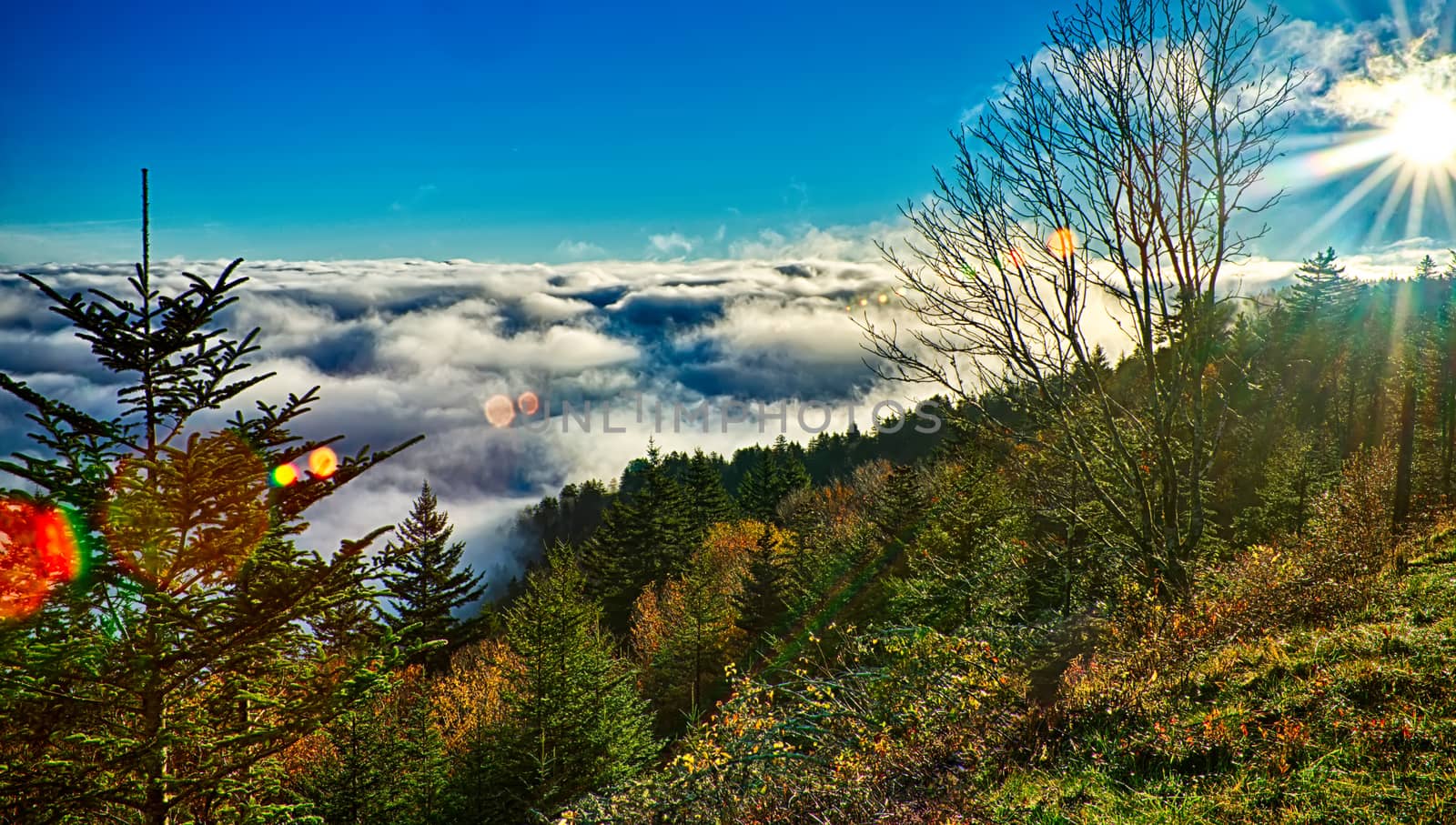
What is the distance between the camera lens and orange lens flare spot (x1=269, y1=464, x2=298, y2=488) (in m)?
6.86

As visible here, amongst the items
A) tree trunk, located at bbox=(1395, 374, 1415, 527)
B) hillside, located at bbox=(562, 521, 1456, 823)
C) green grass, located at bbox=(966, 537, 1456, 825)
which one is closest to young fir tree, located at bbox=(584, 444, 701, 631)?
tree trunk, located at bbox=(1395, 374, 1415, 527)

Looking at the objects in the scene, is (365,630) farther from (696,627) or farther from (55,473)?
(696,627)

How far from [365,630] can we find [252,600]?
1170 millimetres

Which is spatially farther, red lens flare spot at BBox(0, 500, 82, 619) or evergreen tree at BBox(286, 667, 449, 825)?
evergreen tree at BBox(286, 667, 449, 825)

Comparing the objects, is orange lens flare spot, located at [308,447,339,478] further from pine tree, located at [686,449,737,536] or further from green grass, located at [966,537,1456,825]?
pine tree, located at [686,449,737,536]

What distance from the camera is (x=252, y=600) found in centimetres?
620

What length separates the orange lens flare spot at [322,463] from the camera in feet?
22.2

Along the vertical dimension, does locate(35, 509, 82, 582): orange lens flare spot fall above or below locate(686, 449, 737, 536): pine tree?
above

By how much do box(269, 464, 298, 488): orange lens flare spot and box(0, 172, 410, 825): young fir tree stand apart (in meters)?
0.08

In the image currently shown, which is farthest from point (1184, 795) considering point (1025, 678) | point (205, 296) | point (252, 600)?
point (205, 296)

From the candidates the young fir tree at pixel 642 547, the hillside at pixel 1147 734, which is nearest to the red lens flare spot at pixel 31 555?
the hillside at pixel 1147 734

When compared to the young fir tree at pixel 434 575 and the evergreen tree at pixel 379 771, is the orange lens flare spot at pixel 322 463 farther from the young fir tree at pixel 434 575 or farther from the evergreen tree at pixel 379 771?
the young fir tree at pixel 434 575

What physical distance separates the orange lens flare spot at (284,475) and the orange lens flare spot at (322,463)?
0.20m

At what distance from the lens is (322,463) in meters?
6.80
